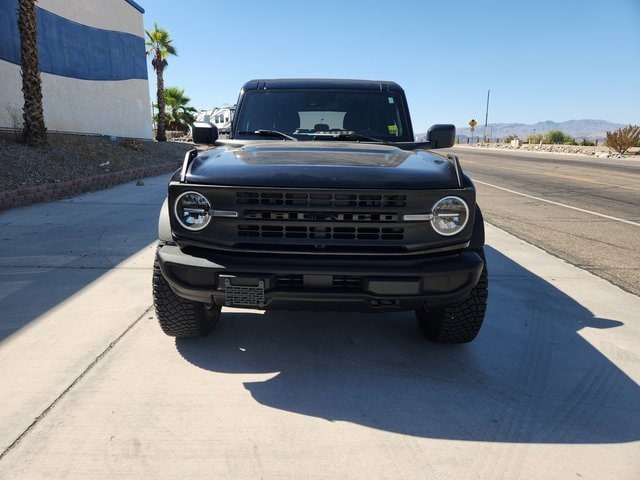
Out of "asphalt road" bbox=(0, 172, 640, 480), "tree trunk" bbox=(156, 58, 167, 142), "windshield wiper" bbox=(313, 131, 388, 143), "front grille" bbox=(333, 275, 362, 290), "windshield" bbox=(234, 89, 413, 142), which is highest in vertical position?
"tree trunk" bbox=(156, 58, 167, 142)

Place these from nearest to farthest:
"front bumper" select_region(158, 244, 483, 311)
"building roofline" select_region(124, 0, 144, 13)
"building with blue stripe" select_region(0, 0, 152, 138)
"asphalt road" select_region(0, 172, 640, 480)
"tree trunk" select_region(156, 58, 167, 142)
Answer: "asphalt road" select_region(0, 172, 640, 480) → "front bumper" select_region(158, 244, 483, 311) → "building with blue stripe" select_region(0, 0, 152, 138) → "building roofline" select_region(124, 0, 144, 13) → "tree trunk" select_region(156, 58, 167, 142)

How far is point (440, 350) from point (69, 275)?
353cm

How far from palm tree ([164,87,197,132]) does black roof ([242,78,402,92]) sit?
35.0m

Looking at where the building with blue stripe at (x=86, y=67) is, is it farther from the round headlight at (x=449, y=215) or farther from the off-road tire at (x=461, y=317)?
the round headlight at (x=449, y=215)

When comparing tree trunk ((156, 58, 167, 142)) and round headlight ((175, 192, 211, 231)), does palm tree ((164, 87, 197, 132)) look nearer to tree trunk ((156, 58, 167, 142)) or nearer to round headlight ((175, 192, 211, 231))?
tree trunk ((156, 58, 167, 142))

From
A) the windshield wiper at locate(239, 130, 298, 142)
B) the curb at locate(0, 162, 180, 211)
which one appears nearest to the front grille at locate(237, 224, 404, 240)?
the windshield wiper at locate(239, 130, 298, 142)

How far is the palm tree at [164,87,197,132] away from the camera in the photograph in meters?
36.6

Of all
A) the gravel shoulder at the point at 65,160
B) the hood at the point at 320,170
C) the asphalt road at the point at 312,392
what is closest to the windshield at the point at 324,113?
the hood at the point at 320,170

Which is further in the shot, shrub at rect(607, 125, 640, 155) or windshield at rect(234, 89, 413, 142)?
shrub at rect(607, 125, 640, 155)

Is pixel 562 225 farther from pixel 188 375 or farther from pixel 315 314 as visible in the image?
pixel 188 375

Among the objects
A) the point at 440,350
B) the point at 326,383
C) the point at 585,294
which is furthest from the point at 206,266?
the point at 585,294

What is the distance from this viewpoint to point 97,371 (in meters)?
2.92

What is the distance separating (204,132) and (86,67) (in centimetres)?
1642

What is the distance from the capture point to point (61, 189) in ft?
31.3
